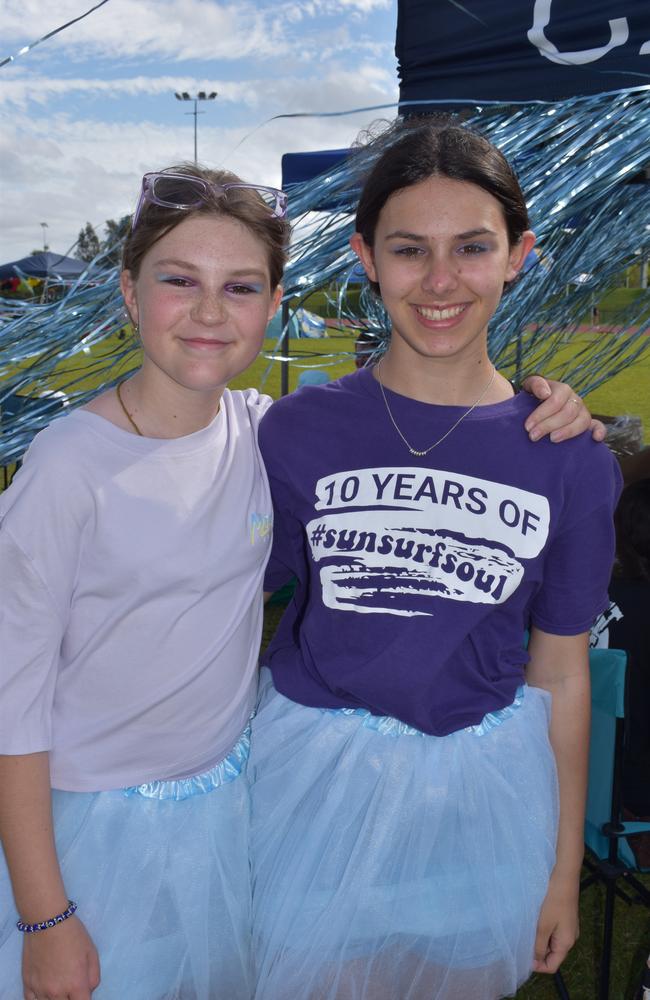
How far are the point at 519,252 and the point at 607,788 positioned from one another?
1.57 m

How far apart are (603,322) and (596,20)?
1083 mm

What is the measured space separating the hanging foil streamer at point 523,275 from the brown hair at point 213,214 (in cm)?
72

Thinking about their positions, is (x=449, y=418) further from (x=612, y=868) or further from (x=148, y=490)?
(x=612, y=868)

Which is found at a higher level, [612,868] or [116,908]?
[116,908]

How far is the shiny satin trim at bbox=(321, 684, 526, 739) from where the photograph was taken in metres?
1.40

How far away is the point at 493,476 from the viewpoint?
4.68 ft

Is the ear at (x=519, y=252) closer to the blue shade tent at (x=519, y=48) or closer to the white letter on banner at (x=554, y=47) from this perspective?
the blue shade tent at (x=519, y=48)

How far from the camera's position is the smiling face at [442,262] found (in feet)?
4.64

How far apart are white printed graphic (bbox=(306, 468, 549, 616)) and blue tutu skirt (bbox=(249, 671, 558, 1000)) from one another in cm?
22

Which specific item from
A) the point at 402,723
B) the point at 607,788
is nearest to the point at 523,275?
the point at 607,788

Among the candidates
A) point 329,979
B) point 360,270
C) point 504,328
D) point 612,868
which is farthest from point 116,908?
point 504,328

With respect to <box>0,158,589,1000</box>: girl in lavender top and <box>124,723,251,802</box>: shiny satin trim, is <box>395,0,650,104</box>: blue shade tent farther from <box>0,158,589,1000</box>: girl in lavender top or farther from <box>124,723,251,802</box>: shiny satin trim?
<box>124,723,251,802</box>: shiny satin trim

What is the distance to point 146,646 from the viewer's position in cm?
130

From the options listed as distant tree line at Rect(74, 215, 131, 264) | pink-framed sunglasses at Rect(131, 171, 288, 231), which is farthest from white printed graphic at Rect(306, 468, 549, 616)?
distant tree line at Rect(74, 215, 131, 264)
